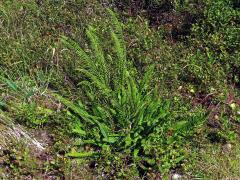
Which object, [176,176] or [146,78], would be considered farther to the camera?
[146,78]

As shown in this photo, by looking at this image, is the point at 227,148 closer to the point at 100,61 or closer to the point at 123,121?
the point at 123,121

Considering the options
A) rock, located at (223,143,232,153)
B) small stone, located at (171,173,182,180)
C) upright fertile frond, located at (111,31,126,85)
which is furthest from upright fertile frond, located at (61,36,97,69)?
→ rock, located at (223,143,232,153)

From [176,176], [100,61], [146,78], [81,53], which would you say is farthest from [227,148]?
[81,53]

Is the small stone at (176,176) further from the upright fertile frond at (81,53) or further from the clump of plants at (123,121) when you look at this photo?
the upright fertile frond at (81,53)

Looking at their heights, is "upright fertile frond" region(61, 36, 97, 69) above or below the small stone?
above

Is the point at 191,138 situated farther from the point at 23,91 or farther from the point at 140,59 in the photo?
the point at 23,91

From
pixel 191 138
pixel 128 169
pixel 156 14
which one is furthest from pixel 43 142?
pixel 156 14

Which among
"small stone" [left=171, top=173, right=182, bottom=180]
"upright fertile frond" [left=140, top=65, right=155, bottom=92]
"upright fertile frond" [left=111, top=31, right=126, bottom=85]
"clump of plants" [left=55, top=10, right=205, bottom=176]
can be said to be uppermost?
"upright fertile frond" [left=111, top=31, right=126, bottom=85]

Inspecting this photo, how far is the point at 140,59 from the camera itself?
423 centimetres

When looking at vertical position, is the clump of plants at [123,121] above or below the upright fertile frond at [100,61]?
below

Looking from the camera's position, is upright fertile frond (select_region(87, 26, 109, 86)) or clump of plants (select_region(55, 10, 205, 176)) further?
upright fertile frond (select_region(87, 26, 109, 86))

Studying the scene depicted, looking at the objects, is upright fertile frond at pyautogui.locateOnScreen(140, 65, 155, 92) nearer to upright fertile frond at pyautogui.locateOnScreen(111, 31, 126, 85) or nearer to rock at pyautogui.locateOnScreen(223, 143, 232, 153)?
upright fertile frond at pyautogui.locateOnScreen(111, 31, 126, 85)

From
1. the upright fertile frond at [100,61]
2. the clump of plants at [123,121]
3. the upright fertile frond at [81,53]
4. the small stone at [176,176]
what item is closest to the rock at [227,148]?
the clump of plants at [123,121]

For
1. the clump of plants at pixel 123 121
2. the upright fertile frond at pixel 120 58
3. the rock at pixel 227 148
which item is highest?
the upright fertile frond at pixel 120 58
